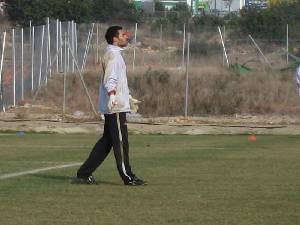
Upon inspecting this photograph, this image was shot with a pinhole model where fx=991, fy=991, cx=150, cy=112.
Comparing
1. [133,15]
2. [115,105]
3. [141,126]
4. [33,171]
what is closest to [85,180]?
[115,105]

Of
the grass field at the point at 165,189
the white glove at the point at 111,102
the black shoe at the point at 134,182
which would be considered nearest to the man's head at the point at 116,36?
the white glove at the point at 111,102

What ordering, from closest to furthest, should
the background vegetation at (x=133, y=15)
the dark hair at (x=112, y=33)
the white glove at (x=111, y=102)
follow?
the white glove at (x=111, y=102) → the dark hair at (x=112, y=33) → the background vegetation at (x=133, y=15)

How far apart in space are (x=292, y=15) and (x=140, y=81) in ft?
76.4

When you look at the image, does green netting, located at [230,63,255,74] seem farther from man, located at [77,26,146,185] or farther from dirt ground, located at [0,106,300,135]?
man, located at [77,26,146,185]

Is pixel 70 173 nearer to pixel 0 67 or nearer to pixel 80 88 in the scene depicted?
pixel 0 67

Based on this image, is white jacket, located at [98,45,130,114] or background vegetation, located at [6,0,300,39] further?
background vegetation, located at [6,0,300,39]

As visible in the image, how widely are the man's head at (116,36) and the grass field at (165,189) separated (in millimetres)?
1740

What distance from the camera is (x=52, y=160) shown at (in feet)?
53.2

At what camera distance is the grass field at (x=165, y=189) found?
9.15 meters

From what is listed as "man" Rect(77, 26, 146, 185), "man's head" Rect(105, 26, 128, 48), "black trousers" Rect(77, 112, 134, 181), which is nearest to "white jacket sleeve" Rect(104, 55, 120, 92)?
"man" Rect(77, 26, 146, 185)

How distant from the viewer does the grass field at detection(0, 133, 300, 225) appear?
30.0 ft

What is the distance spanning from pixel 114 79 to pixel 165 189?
1.48 meters

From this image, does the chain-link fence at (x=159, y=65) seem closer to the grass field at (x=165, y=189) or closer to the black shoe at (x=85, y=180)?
the grass field at (x=165, y=189)

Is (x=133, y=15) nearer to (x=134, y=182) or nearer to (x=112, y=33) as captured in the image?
(x=112, y=33)
